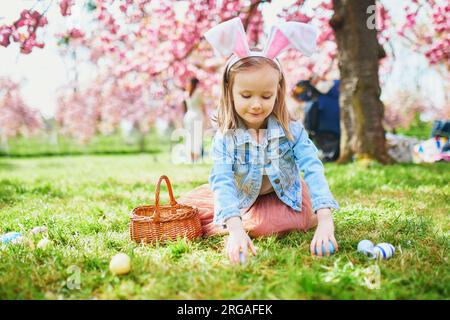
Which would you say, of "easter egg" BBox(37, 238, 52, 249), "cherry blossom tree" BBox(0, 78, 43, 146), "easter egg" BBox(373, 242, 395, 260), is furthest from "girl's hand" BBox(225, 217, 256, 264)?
"cherry blossom tree" BBox(0, 78, 43, 146)

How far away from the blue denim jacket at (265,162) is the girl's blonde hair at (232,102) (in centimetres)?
4

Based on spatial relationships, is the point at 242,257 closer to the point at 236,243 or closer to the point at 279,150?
the point at 236,243

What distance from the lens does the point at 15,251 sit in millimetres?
2332

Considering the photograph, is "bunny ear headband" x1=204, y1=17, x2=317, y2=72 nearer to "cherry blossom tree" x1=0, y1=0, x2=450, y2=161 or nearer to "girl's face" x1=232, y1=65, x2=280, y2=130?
"girl's face" x1=232, y1=65, x2=280, y2=130

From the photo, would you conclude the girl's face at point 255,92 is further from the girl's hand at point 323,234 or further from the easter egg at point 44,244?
the easter egg at point 44,244

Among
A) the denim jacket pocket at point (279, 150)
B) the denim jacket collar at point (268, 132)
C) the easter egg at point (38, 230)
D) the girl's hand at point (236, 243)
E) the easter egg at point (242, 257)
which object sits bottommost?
the easter egg at point (38, 230)

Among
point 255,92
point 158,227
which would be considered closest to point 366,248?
point 255,92

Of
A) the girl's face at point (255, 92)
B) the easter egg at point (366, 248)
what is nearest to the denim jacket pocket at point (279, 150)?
the girl's face at point (255, 92)

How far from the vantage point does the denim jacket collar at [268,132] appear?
8.55 ft

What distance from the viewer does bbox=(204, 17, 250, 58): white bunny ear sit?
7.90ft

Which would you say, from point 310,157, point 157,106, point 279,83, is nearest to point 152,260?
point 310,157

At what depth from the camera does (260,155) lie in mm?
2654

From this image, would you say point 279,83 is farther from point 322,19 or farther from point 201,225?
point 322,19
